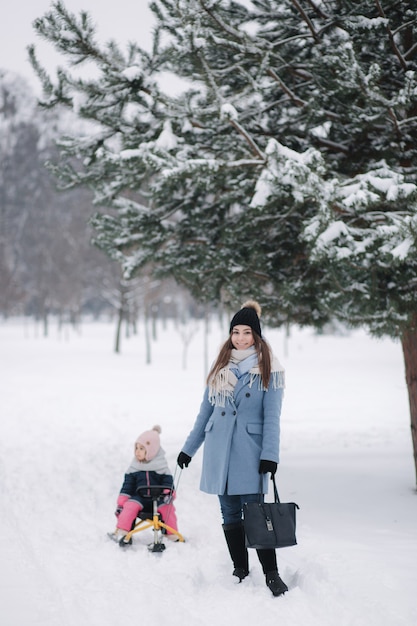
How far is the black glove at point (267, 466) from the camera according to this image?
327cm

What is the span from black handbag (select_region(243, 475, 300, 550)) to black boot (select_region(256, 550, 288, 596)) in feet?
0.68

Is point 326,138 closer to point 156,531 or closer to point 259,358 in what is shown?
point 259,358

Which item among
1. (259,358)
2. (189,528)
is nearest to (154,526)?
(189,528)

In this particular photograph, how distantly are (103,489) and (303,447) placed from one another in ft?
13.7

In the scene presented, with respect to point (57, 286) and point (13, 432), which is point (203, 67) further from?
point (57, 286)

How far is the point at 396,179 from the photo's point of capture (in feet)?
13.8

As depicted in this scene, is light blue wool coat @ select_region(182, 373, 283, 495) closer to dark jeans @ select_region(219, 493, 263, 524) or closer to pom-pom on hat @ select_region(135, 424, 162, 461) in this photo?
dark jeans @ select_region(219, 493, 263, 524)

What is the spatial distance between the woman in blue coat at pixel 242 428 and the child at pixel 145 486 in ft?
3.44

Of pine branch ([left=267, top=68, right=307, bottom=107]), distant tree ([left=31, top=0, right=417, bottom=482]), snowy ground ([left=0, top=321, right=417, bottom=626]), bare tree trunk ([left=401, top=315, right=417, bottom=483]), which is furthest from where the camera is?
bare tree trunk ([left=401, top=315, right=417, bottom=483])

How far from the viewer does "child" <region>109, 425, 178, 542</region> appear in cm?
449

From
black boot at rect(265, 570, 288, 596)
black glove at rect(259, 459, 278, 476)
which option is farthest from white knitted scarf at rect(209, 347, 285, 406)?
black boot at rect(265, 570, 288, 596)

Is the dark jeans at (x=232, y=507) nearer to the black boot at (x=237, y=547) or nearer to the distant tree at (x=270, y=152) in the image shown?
the black boot at (x=237, y=547)

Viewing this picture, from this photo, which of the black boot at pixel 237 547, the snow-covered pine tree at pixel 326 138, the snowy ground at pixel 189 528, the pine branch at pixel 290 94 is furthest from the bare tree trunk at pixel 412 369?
the black boot at pixel 237 547

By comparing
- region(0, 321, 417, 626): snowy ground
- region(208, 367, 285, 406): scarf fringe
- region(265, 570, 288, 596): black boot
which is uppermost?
region(208, 367, 285, 406): scarf fringe
